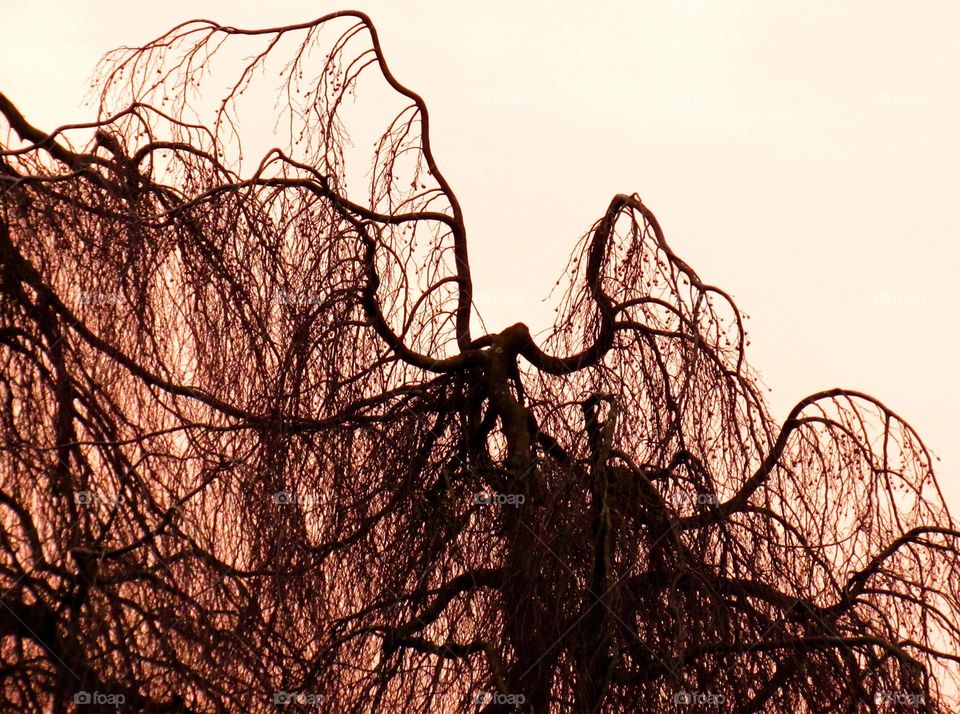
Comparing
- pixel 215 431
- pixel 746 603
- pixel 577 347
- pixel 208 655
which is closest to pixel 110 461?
pixel 215 431

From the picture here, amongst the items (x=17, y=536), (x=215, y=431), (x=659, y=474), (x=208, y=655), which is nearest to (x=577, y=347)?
(x=659, y=474)

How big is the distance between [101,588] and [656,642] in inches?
80.8

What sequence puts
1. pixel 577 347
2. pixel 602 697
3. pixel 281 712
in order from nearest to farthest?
pixel 602 697 → pixel 281 712 → pixel 577 347

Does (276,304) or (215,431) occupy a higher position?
(276,304)

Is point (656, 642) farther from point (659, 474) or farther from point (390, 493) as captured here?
point (390, 493)

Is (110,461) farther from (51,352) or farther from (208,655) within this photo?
(208,655)

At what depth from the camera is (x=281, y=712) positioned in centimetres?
599

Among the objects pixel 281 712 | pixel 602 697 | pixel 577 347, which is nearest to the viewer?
pixel 602 697

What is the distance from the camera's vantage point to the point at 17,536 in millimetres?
6008

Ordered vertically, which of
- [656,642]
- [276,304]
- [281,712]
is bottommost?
[281,712]

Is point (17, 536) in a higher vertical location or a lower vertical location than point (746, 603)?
lower

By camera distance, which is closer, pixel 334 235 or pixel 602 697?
pixel 602 697

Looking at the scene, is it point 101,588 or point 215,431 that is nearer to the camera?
point 101,588

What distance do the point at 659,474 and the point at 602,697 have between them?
0.93m
